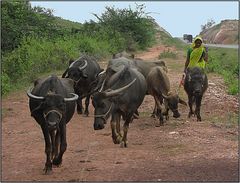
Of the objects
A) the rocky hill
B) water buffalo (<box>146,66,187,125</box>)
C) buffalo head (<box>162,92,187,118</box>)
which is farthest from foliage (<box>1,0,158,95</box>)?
the rocky hill

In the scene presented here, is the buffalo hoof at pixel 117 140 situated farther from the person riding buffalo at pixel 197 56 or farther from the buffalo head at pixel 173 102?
the person riding buffalo at pixel 197 56

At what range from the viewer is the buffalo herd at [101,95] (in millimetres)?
6949

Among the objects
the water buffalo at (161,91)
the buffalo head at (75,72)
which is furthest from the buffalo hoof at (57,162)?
the buffalo head at (75,72)

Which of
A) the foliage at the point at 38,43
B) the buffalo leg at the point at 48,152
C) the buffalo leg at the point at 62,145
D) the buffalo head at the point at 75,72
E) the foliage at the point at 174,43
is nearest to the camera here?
the buffalo leg at the point at 48,152

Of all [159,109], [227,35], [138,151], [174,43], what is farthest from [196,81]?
[227,35]

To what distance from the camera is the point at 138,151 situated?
829cm

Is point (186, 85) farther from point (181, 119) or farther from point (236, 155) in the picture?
point (236, 155)

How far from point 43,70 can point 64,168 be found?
41.0 ft

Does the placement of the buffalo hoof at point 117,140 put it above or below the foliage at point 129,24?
below

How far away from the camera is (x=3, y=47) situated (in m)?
19.8

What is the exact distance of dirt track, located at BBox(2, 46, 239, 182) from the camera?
6879 millimetres

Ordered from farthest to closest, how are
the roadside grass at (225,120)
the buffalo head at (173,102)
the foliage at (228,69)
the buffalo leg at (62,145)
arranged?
the foliage at (228,69) < the roadside grass at (225,120) < the buffalo head at (173,102) < the buffalo leg at (62,145)

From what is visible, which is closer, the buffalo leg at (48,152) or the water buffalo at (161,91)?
the buffalo leg at (48,152)

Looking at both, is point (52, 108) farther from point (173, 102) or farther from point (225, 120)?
point (225, 120)
